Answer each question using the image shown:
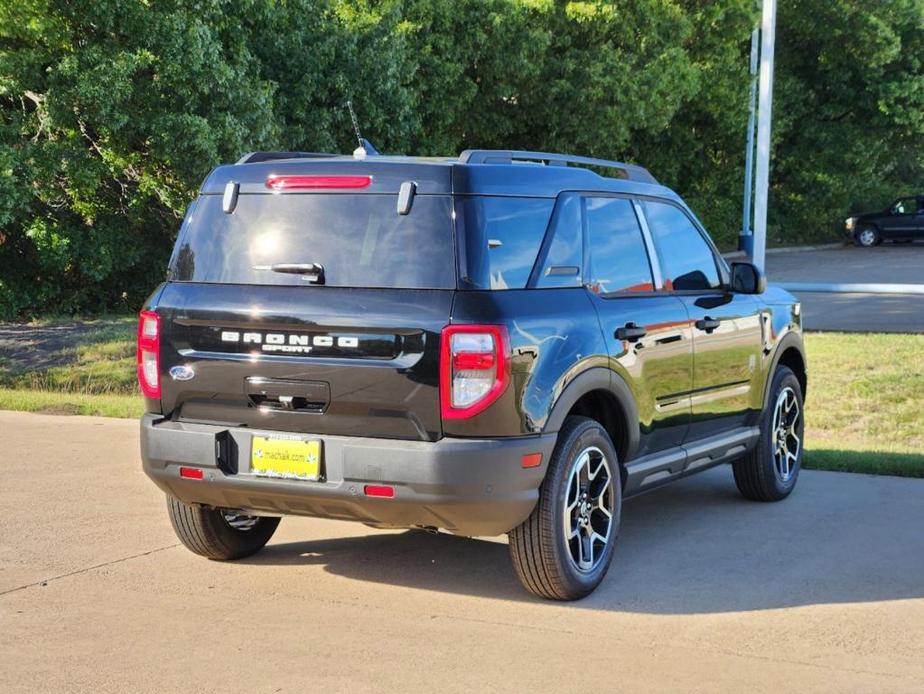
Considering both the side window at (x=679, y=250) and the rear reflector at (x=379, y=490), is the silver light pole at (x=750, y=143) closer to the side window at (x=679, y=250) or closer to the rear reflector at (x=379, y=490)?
the side window at (x=679, y=250)

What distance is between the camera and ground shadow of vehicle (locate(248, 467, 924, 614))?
6242 millimetres

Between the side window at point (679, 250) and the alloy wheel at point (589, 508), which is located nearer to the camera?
the alloy wheel at point (589, 508)

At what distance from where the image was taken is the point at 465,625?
18.8 feet

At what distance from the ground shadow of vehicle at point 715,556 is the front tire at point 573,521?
0.16 metres

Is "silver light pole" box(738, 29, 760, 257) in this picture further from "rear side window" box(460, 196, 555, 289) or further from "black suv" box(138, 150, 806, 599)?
"rear side window" box(460, 196, 555, 289)

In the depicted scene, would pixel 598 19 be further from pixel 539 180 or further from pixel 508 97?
pixel 539 180

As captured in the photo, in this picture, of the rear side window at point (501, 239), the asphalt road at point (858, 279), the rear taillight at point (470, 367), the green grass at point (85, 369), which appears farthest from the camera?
the asphalt road at point (858, 279)

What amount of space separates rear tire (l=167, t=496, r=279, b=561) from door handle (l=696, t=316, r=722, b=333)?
249 centimetres

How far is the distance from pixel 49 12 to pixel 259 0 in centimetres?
357

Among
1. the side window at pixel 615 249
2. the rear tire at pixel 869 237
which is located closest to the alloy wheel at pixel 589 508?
the side window at pixel 615 249

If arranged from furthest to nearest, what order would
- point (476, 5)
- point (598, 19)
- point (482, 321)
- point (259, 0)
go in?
point (598, 19) < point (476, 5) < point (259, 0) < point (482, 321)

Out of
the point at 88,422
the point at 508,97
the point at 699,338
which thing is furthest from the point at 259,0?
the point at 699,338

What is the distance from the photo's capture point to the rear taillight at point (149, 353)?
621 cm

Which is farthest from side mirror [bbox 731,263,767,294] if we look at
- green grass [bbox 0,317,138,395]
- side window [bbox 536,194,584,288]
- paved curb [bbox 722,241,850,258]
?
paved curb [bbox 722,241,850,258]
